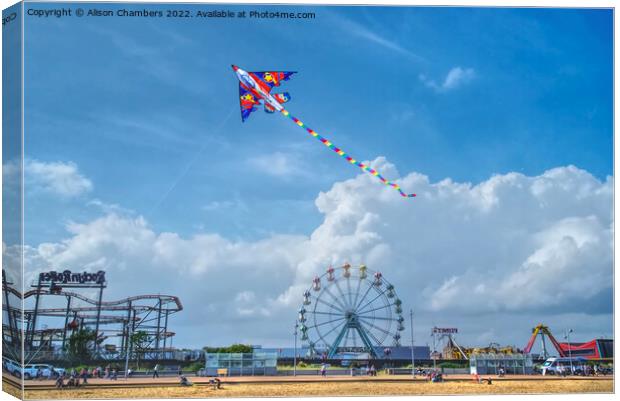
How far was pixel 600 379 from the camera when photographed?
4206 cm

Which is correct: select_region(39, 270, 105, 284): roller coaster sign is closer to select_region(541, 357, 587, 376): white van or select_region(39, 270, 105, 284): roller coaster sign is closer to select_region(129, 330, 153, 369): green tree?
select_region(129, 330, 153, 369): green tree

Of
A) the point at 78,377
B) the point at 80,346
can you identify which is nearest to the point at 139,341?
the point at 80,346

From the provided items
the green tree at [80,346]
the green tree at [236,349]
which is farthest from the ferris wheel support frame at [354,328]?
the green tree at [80,346]

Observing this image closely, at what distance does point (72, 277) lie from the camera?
155 ft

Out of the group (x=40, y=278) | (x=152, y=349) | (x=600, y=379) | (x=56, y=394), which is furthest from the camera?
(x=152, y=349)

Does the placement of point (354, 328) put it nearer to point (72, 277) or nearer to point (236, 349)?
point (236, 349)

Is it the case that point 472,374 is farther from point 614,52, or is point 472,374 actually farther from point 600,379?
point 614,52

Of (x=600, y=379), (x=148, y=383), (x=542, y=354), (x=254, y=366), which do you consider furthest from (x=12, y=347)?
(x=542, y=354)

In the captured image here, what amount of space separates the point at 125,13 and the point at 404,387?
23.6 m

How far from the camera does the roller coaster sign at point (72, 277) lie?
45.9 metres

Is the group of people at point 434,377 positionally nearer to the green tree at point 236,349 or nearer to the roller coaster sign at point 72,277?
the green tree at point 236,349

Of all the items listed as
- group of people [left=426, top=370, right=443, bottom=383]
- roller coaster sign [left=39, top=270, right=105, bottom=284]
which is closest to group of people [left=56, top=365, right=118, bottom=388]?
roller coaster sign [left=39, top=270, right=105, bottom=284]

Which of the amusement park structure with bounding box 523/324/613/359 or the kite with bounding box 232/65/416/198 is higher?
the kite with bounding box 232/65/416/198

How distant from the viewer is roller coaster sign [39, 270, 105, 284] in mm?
45875
